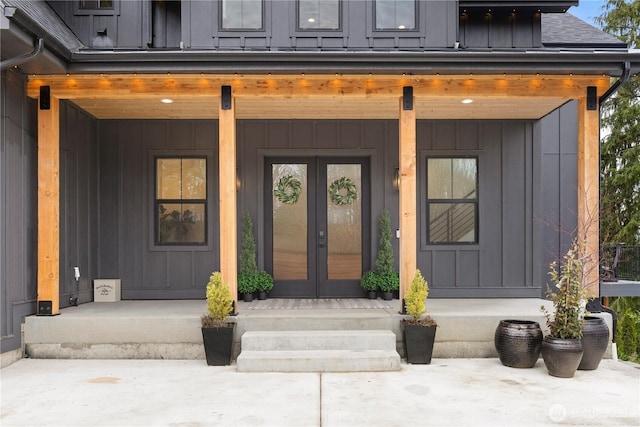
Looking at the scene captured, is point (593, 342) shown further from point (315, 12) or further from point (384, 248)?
point (315, 12)

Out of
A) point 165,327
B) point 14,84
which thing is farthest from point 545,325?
point 14,84

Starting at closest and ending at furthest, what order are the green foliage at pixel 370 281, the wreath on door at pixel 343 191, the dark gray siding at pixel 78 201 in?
the dark gray siding at pixel 78 201, the green foliage at pixel 370 281, the wreath on door at pixel 343 191

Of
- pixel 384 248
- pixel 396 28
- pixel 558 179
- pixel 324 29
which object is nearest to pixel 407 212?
pixel 384 248

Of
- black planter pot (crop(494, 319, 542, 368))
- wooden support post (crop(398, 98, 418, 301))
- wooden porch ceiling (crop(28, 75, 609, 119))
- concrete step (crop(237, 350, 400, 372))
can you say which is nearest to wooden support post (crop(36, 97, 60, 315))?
wooden porch ceiling (crop(28, 75, 609, 119))

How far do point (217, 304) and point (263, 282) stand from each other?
1.95 m

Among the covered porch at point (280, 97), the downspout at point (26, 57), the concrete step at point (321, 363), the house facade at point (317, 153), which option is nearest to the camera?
the downspout at point (26, 57)

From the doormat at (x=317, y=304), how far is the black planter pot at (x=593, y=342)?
2.31 metres

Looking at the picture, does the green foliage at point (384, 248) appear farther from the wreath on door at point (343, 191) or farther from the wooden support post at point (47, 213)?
the wooden support post at point (47, 213)

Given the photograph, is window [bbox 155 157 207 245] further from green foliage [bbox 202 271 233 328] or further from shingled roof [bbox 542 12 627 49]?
shingled roof [bbox 542 12 627 49]

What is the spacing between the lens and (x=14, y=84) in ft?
18.8

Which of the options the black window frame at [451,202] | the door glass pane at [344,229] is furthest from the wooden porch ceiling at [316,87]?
the door glass pane at [344,229]

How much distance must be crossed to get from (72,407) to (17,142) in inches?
122

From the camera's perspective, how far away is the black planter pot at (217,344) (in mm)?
5625

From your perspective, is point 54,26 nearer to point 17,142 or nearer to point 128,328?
point 17,142
